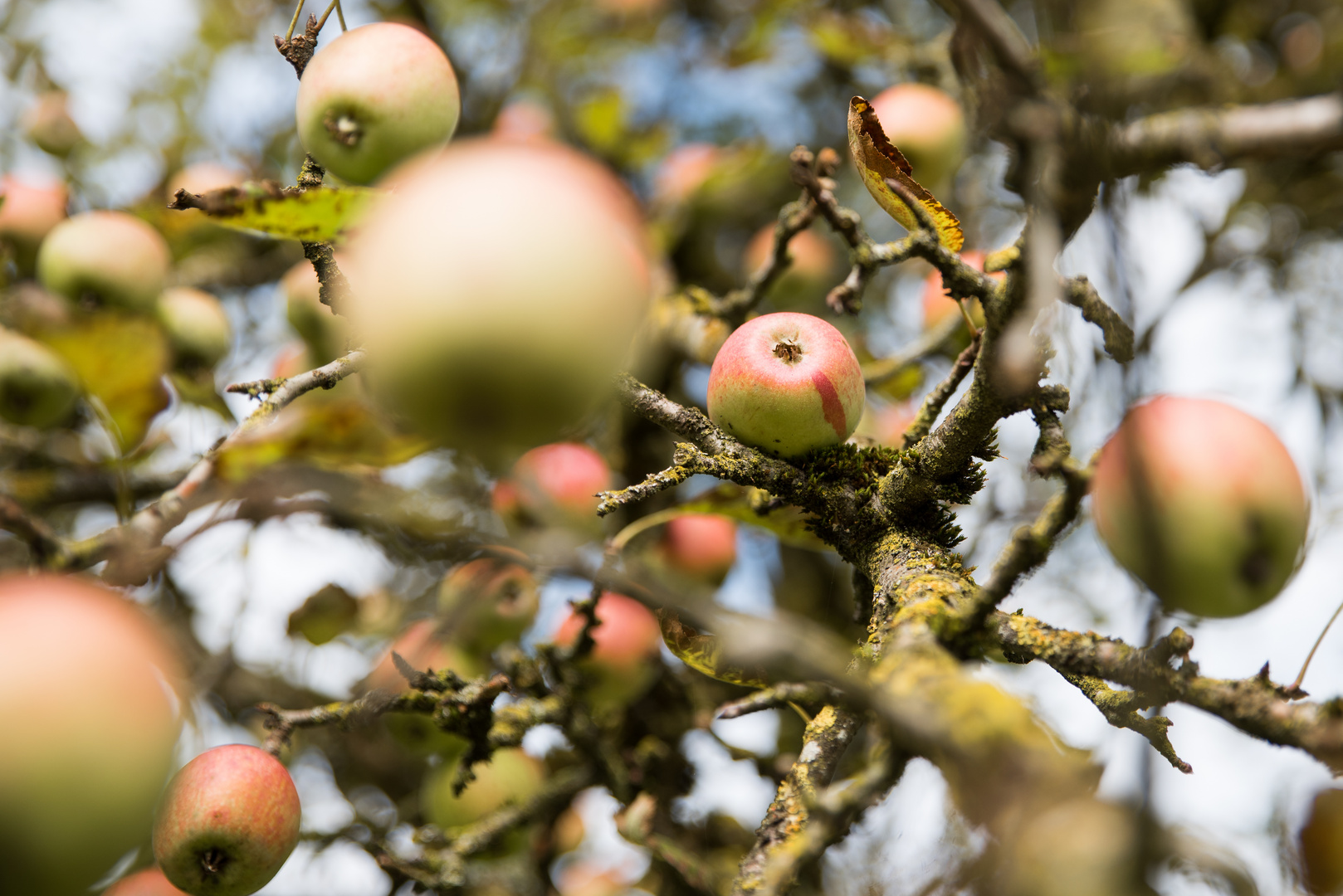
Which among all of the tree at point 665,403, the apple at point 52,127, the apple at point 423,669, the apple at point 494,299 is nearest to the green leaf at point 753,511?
the tree at point 665,403

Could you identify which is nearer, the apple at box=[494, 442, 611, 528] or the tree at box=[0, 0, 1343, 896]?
the tree at box=[0, 0, 1343, 896]

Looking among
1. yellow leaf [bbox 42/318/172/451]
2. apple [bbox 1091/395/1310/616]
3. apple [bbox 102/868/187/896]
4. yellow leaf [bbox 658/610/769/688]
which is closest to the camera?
apple [bbox 1091/395/1310/616]

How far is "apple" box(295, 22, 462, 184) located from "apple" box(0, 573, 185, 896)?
63cm

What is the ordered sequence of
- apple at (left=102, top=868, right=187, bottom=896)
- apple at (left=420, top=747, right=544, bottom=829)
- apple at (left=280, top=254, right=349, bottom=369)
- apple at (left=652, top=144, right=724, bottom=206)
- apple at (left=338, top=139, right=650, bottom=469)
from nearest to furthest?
apple at (left=338, top=139, right=650, bottom=469) → apple at (left=102, top=868, right=187, bottom=896) → apple at (left=420, top=747, right=544, bottom=829) → apple at (left=280, top=254, right=349, bottom=369) → apple at (left=652, top=144, right=724, bottom=206)

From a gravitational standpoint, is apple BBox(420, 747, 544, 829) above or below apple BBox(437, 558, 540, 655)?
below

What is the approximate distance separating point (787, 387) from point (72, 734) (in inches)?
34.3

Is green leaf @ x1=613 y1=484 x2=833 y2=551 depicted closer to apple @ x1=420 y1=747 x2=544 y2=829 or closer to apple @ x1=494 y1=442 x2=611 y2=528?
apple @ x1=494 y1=442 x2=611 y2=528

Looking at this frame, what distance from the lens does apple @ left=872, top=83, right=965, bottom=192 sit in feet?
6.85

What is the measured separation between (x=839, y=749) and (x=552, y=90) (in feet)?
9.54

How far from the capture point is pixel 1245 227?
9.39ft

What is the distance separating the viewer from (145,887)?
Result: 138 centimetres

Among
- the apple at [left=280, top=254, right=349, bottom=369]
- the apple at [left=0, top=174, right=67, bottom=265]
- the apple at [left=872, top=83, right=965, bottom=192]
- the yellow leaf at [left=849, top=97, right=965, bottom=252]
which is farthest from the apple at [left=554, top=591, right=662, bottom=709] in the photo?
the apple at [left=0, top=174, right=67, bottom=265]

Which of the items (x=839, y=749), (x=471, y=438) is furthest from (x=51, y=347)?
(x=839, y=749)

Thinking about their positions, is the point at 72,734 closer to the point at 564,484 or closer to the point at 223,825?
the point at 223,825
